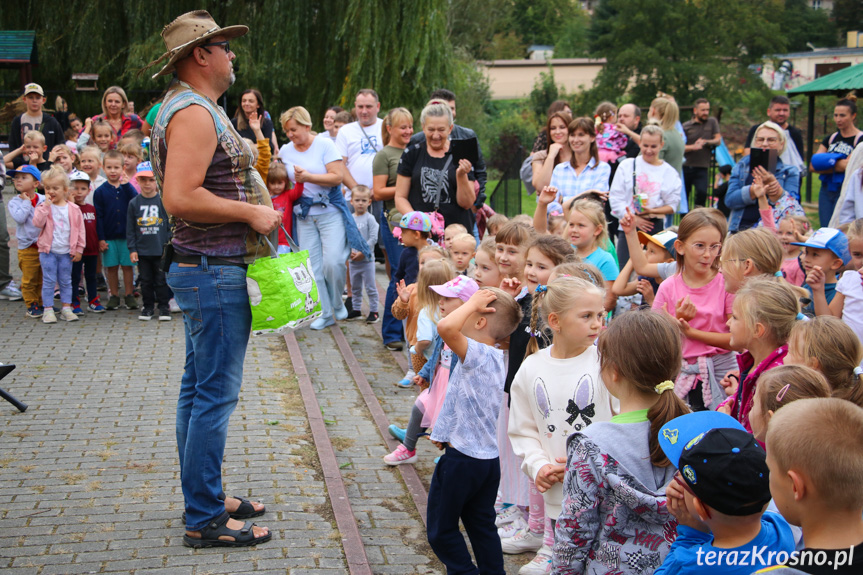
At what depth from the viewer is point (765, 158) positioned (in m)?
8.23

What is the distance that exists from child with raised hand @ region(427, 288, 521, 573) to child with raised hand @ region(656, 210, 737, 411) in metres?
1.53

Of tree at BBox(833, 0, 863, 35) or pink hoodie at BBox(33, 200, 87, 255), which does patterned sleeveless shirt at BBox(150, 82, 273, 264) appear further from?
tree at BBox(833, 0, 863, 35)

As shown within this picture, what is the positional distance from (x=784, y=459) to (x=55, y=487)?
163 inches

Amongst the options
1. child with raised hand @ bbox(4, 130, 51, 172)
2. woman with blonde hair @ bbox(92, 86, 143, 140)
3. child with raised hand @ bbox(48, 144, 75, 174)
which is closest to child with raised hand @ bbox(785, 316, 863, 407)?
child with raised hand @ bbox(48, 144, 75, 174)

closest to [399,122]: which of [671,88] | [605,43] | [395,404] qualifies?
[395,404]

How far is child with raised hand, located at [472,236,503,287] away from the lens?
5.45 m

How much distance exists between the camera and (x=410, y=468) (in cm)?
533

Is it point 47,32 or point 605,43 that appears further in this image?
point 605,43

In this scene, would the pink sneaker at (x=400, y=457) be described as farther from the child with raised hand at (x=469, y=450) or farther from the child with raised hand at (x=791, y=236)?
the child with raised hand at (x=791, y=236)

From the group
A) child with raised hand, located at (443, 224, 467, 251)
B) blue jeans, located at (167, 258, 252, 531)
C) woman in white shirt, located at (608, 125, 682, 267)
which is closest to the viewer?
blue jeans, located at (167, 258, 252, 531)

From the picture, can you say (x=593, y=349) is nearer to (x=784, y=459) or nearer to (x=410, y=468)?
(x=784, y=459)

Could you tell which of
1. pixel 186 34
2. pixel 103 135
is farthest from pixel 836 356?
pixel 103 135

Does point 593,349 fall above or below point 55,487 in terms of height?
above

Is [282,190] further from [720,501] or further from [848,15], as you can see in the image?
[848,15]
